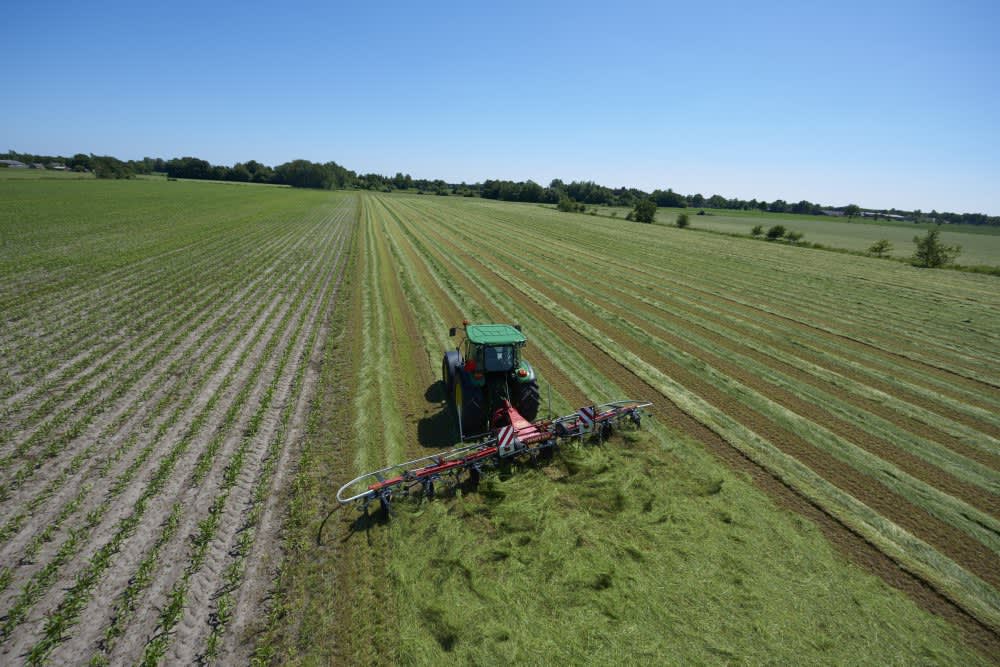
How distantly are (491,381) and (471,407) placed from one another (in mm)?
703

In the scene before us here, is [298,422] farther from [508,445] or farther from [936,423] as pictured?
[936,423]

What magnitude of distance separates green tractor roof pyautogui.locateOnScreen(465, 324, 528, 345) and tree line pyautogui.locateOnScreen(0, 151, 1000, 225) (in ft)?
371

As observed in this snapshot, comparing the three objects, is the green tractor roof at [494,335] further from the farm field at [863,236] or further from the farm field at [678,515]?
the farm field at [863,236]

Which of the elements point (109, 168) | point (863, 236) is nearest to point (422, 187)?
point (109, 168)

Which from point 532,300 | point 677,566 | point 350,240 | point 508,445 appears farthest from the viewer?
point 350,240

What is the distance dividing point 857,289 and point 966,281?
→ 12472 millimetres

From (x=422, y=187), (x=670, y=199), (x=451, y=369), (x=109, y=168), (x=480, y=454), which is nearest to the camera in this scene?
(x=480, y=454)

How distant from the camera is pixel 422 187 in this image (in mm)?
168500

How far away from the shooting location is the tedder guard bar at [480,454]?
654cm

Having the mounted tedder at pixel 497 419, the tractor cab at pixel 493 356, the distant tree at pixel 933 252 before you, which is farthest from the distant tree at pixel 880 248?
the tractor cab at pixel 493 356

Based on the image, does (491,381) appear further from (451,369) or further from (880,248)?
(880,248)

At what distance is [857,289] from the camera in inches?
944

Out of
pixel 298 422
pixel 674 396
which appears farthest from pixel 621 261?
pixel 298 422

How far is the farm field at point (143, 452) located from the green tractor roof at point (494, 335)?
4.27 m
